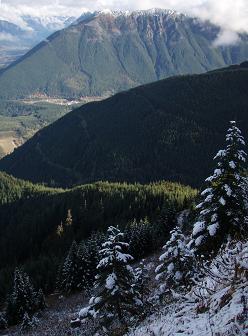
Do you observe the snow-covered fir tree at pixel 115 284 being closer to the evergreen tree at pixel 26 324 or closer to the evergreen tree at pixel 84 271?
the evergreen tree at pixel 26 324

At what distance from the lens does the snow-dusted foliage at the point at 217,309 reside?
36.6 feet

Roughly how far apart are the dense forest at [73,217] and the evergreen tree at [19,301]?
2402 cm

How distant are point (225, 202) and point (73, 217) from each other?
412 ft

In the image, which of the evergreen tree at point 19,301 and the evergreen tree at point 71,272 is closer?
the evergreen tree at point 19,301

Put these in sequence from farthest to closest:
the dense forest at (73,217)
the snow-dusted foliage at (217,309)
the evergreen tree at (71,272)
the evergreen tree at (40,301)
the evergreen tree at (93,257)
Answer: the dense forest at (73,217) → the evergreen tree at (93,257) → the evergreen tree at (71,272) → the evergreen tree at (40,301) → the snow-dusted foliage at (217,309)

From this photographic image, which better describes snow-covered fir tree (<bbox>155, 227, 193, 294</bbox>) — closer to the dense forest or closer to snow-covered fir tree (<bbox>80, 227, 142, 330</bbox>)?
snow-covered fir tree (<bbox>80, 227, 142, 330</bbox>)

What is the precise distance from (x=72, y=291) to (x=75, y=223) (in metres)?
60.9

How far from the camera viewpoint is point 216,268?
51.0 feet

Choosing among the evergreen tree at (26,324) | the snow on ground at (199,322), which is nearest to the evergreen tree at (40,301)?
the evergreen tree at (26,324)

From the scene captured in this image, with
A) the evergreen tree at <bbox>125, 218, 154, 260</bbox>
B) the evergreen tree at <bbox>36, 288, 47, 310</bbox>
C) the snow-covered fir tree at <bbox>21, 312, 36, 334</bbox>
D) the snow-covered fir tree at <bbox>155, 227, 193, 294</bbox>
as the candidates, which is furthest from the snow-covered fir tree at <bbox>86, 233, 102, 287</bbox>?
the snow-covered fir tree at <bbox>155, 227, 193, 294</bbox>

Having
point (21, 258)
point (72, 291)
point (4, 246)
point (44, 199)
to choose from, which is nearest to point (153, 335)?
point (72, 291)

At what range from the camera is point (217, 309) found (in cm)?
1259

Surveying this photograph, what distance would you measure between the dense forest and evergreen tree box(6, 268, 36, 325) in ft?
78.8

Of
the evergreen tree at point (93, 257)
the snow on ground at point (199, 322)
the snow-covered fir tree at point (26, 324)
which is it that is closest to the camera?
the snow on ground at point (199, 322)
